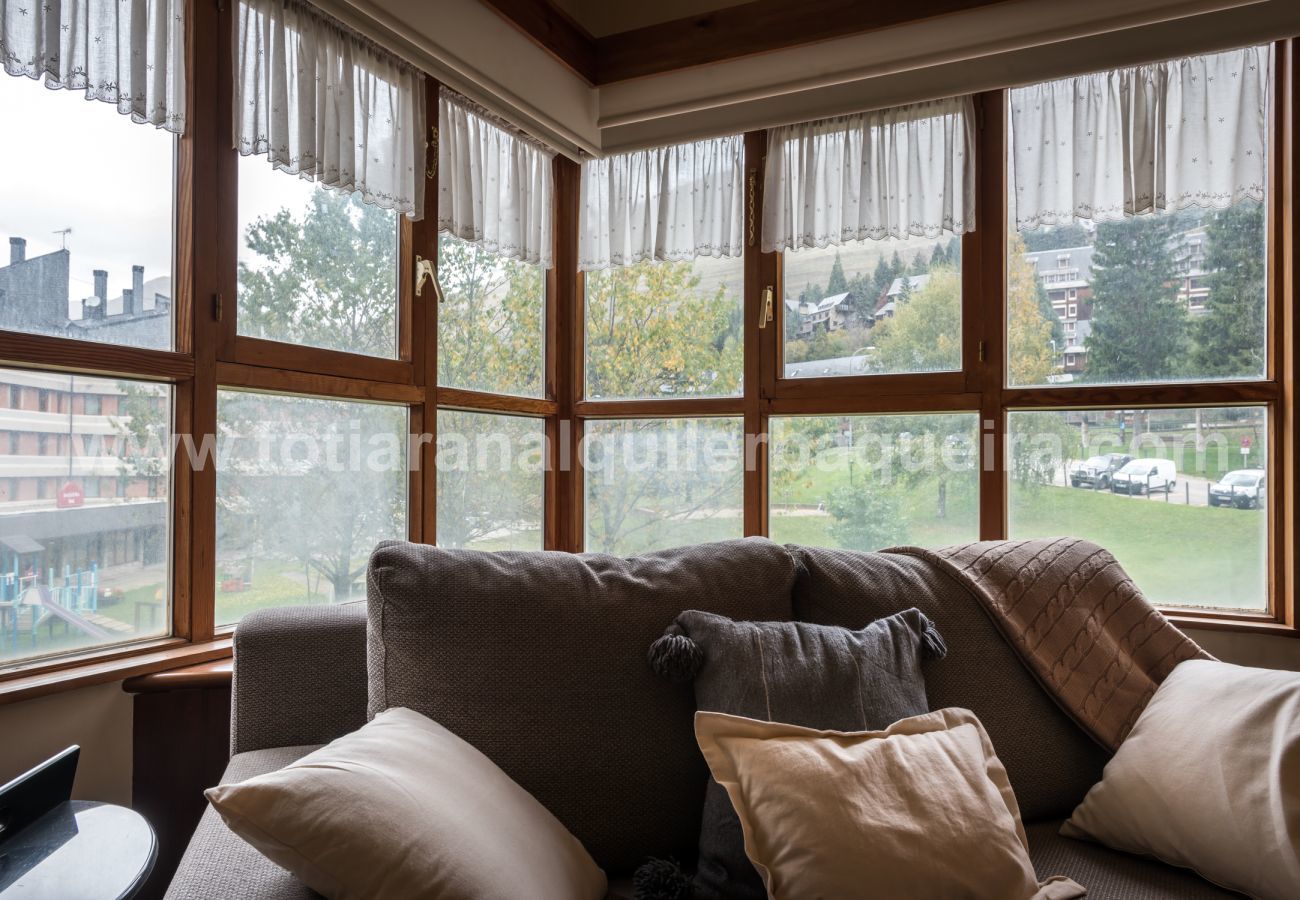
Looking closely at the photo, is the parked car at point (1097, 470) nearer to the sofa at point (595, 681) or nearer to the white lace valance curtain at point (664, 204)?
the sofa at point (595, 681)

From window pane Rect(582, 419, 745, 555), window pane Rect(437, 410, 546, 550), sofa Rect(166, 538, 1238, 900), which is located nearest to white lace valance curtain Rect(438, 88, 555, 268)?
window pane Rect(437, 410, 546, 550)

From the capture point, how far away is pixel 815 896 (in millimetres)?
1065

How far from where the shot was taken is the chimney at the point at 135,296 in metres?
1.77

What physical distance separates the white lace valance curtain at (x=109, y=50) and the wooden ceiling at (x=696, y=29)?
1031 millimetres

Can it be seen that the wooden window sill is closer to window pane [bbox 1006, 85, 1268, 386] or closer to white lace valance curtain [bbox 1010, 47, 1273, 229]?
window pane [bbox 1006, 85, 1268, 386]

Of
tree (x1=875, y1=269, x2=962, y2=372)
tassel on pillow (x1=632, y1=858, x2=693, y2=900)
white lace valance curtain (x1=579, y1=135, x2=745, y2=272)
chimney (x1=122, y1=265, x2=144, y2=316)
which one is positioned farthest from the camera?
white lace valance curtain (x1=579, y1=135, x2=745, y2=272)

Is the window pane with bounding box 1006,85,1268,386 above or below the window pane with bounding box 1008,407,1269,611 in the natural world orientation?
above

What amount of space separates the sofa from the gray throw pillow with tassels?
0.21 feet

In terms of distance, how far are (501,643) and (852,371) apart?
185cm

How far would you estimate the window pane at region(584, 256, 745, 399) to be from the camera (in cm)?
299

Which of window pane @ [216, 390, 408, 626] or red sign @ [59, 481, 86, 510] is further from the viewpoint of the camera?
window pane @ [216, 390, 408, 626]

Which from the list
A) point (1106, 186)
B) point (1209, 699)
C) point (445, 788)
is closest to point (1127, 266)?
point (1106, 186)

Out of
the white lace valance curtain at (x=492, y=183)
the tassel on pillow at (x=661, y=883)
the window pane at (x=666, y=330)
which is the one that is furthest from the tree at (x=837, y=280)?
the tassel on pillow at (x=661, y=883)

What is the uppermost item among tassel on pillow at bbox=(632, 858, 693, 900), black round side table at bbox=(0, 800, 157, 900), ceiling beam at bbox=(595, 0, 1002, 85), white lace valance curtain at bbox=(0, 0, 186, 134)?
ceiling beam at bbox=(595, 0, 1002, 85)
